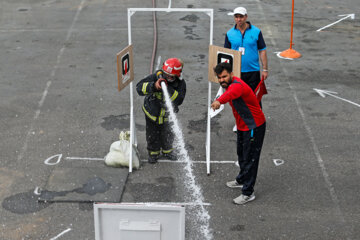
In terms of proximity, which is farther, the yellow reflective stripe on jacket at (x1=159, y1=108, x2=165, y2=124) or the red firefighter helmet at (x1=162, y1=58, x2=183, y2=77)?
the yellow reflective stripe on jacket at (x1=159, y1=108, x2=165, y2=124)

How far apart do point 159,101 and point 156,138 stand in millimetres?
634

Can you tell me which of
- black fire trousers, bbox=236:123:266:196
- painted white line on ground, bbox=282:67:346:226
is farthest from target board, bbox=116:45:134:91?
painted white line on ground, bbox=282:67:346:226

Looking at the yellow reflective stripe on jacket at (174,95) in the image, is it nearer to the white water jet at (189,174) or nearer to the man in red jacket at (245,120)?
the white water jet at (189,174)

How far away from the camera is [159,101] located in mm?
7023

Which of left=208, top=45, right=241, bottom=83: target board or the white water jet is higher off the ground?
left=208, top=45, right=241, bottom=83: target board

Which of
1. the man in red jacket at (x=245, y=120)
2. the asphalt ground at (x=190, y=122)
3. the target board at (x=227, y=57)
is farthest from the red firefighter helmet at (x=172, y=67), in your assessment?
the asphalt ground at (x=190, y=122)

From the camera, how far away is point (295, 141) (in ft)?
26.6

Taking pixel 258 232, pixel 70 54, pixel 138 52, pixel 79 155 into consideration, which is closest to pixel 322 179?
pixel 258 232

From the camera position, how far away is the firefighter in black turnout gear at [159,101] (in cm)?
664

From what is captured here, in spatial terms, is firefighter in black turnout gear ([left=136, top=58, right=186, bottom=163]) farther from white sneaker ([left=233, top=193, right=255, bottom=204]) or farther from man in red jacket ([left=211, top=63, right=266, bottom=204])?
white sneaker ([left=233, top=193, right=255, bottom=204])

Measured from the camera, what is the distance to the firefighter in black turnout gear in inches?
261

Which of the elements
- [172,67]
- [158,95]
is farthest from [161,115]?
[172,67]

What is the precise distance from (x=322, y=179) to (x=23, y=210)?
4245 mm

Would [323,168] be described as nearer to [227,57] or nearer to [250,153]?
[250,153]
